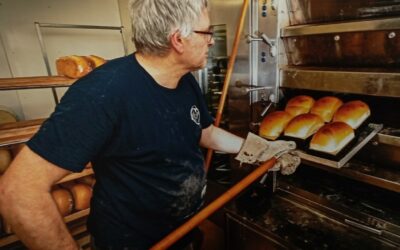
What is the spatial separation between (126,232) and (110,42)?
2973 mm

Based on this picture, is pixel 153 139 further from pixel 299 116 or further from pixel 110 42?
pixel 110 42

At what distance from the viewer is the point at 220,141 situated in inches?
64.2

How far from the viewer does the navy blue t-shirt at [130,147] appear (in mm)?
804

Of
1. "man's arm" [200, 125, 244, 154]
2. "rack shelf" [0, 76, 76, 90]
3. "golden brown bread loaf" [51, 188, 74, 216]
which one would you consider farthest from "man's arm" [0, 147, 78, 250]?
"golden brown bread loaf" [51, 188, 74, 216]

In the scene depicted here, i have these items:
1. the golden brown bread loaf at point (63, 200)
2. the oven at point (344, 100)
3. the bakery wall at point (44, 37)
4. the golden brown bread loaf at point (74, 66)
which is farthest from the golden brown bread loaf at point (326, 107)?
the bakery wall at point (44, 37)

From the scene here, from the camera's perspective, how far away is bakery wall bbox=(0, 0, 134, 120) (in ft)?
8.61

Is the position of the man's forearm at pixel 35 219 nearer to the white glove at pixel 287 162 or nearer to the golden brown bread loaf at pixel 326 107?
the white glove at pixel 287 162

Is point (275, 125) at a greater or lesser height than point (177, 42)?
lesser

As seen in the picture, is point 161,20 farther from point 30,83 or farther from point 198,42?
point 30,83

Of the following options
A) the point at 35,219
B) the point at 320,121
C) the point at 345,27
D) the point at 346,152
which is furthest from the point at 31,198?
the point at 345,27

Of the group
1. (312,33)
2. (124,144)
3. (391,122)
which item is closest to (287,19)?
(312,33)

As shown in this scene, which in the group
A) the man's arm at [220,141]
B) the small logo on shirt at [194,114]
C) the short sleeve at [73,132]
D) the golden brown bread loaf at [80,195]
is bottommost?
the golden brown bread loaf at [80,195]

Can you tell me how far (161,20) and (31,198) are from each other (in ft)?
2.47

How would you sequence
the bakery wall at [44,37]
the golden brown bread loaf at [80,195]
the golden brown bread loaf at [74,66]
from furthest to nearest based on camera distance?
the bakery wall at [44,37]
the golden brown bread loaf at [80,195]
the golden brown bread loaf at [74,66]
